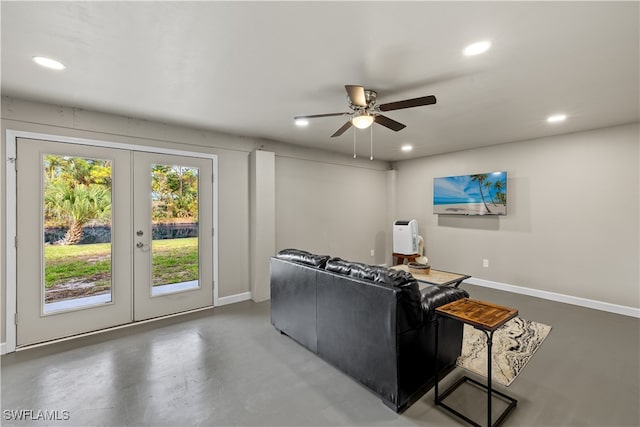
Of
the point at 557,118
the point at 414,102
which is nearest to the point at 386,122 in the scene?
the point at 414,102

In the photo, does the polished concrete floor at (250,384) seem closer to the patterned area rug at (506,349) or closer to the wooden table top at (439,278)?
the patterned area rug at (506,349)

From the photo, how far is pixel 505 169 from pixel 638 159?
1498 mm

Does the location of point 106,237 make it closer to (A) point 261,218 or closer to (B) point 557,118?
(A) point 261,218

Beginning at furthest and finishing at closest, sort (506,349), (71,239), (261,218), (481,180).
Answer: (481,180) < (261,218) < (71,239) < (506,349)

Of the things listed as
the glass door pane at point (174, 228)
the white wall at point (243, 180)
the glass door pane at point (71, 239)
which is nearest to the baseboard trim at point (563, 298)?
the white wall at point (243, 180)

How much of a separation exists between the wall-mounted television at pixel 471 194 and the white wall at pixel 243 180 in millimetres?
1361

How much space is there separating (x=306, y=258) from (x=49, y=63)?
2.55 metres

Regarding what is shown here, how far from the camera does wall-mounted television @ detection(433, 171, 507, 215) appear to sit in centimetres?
480

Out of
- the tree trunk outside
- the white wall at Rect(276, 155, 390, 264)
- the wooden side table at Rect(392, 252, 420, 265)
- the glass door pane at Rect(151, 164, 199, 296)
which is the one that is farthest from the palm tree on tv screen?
the tree trunk outside

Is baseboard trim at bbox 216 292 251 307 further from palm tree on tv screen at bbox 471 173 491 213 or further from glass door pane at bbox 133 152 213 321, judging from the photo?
palm tree on tv screen at bbox 471 173 491 213

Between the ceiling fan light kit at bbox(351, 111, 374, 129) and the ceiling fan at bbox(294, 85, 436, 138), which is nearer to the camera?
the ceiling fan at bbox(294, 85, 436, 138)

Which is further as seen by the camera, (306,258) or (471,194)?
(471,194)

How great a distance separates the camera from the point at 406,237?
18.5 ft

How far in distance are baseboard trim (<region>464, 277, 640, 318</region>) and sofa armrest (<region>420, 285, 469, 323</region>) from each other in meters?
3.00
